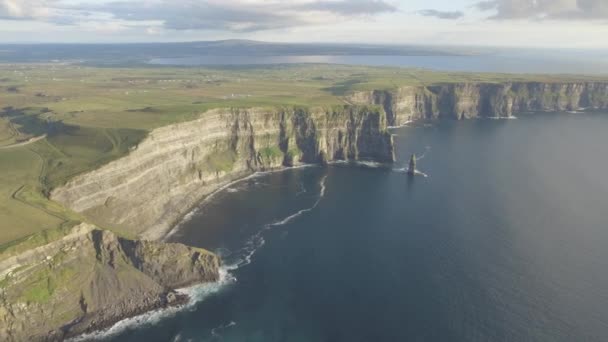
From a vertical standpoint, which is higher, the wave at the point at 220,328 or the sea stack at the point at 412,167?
the sea stack at the point at 412,167

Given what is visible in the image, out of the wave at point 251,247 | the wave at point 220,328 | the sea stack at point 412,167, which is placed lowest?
the wave at point 220,328

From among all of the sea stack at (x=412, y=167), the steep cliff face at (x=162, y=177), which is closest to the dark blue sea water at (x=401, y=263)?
the steep cliff face at (x=162, y=177)

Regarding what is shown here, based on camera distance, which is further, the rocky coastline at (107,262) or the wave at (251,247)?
the wave at (251,247)

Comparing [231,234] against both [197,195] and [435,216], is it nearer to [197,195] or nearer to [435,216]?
[197,195]

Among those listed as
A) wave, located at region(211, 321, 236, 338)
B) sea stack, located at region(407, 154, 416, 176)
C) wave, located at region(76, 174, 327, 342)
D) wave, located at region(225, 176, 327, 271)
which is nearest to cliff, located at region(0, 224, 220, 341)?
wave, located at region(76, 174, 327, 342)

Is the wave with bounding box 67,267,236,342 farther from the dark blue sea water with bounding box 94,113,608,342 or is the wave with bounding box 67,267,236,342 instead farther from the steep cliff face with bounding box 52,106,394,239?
the steep cliff face with bounding box 52,106,394,239

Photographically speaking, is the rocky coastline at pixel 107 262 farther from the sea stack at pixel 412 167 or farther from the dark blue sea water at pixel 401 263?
the sea stack at pixel 412 167

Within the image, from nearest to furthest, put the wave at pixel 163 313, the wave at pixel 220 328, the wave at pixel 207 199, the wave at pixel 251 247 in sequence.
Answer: the wave at pixel 163 313 < the wave at pixel 220 328 < the wave at pixel 251 247 < the wave at pixel 207 199
